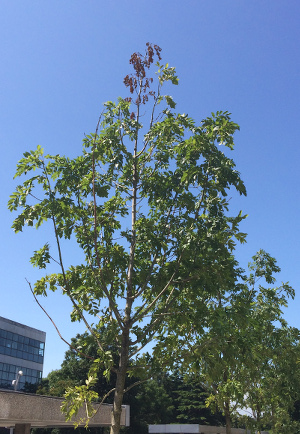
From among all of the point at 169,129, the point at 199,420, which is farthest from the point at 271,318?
the point at 199,420

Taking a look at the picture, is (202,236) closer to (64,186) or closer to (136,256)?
(136,256)

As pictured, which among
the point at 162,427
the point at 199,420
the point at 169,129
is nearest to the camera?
the point at 169,129

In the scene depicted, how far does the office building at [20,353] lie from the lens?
4912 cm

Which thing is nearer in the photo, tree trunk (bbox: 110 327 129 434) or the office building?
tree trunk (bbox: 110 327 129 434)

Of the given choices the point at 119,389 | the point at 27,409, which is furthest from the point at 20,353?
the point at 119,389

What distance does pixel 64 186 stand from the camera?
36.6 feet

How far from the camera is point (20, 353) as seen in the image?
52.7 m

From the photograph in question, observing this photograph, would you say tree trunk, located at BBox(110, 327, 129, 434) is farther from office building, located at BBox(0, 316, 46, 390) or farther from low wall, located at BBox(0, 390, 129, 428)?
office building, located at BBox(0, 316, 46, 390)

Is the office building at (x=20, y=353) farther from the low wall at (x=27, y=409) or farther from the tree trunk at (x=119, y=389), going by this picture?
the tree trunk at (x=119, y=389)

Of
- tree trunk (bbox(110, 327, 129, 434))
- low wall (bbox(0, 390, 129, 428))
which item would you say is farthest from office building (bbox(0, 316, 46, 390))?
tree trunk (bbox(110, 327, 129, 434))

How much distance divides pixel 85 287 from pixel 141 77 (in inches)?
254

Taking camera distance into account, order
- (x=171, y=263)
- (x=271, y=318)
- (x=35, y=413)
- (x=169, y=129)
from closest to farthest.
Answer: (x=171, y=263)
(x=169, y=129)
(x=35, y=413)
(x=271, y=318)

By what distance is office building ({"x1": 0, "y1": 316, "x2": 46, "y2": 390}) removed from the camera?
49125mm

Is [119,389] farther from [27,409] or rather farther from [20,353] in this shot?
[20,353]
